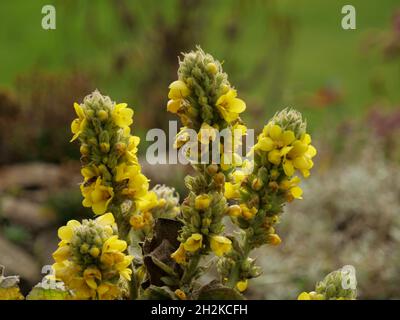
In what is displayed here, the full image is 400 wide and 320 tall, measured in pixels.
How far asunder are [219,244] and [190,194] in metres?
0.09

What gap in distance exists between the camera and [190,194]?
1.27 m

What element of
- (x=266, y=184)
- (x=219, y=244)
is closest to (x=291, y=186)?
(x=266, y=184)

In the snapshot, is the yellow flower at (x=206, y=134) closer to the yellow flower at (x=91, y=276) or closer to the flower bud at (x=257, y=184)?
the flower bud at (x=257, y=184)

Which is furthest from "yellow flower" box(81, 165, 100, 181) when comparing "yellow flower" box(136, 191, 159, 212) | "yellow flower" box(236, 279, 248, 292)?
"yellow flower" box(236, 279, 248, 292)

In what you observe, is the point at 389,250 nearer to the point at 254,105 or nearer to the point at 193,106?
the point at 254,105

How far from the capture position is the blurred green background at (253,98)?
4426 millimetres

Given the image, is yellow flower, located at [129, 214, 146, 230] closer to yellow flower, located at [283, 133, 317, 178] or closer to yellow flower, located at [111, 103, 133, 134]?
yellow flower, located at [111, 103, 133, 134]

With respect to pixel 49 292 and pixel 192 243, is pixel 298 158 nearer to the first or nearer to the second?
pixel 192 243

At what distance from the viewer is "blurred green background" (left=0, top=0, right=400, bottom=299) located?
4.43 metres

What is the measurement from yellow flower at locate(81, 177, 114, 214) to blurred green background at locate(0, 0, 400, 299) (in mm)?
2796

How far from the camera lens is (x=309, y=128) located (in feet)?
22.2
